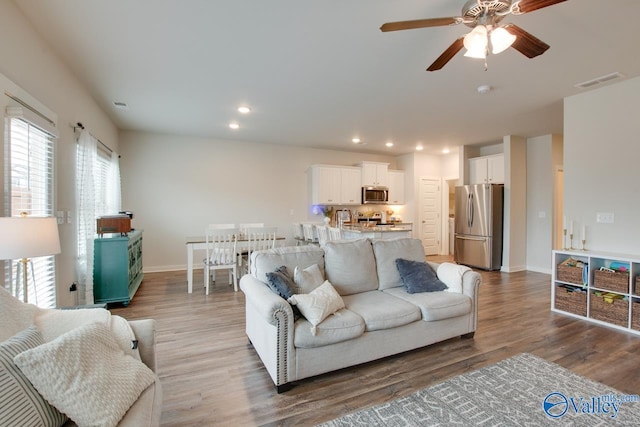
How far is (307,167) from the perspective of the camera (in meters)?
7.02

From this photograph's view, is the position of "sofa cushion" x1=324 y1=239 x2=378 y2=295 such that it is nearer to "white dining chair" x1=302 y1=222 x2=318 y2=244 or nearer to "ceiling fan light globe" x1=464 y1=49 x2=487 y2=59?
"ceiling fan light globe" x1=464 y1=49 x2=487 y2=59

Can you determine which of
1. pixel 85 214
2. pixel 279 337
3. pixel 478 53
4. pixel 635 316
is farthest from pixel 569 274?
pixel 85 214

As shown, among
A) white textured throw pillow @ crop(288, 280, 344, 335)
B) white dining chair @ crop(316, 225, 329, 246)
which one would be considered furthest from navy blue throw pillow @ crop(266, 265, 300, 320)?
white dining chair @ crop(316, 225, 329, 246)

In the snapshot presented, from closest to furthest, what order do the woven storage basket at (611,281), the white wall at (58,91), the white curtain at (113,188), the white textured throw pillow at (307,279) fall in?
the white wall at (58,91)
the white textured throw pillow at (307,279)
the woven storage basket at (611,281)
the white curtain at (113,188)

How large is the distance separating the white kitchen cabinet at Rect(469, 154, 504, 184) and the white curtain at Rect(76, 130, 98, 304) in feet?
22.9

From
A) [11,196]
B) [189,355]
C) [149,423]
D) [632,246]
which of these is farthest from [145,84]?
[632,246]

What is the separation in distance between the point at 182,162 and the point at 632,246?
696 centimetres

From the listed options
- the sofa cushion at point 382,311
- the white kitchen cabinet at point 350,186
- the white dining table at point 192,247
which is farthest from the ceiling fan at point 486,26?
the white kitchen cabinet at point 350,186

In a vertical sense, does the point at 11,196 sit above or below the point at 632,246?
above

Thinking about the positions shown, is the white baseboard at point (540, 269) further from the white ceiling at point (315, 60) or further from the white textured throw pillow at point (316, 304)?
the white textured throw pillow at point (316, 304)

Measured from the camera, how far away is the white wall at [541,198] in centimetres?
570

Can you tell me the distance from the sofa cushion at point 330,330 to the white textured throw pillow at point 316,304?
0.04 meters

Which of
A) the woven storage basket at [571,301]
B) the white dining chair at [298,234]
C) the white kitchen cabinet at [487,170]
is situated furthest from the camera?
the white dining chair at [298,234]

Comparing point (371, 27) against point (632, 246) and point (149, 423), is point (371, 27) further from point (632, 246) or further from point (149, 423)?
point (632, 246)
